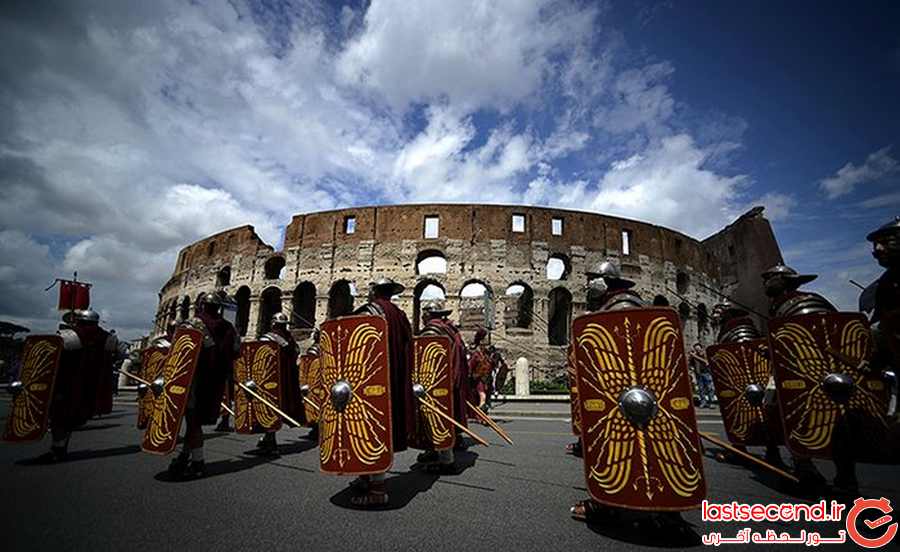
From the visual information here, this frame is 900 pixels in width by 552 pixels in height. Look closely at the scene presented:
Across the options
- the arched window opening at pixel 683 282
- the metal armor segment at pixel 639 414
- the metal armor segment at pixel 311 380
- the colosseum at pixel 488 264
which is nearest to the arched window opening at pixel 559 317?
the colosseum at pixel 488 264

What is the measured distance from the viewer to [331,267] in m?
21.8

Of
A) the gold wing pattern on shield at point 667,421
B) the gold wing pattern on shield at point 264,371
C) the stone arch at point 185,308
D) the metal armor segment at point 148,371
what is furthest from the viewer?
the stone arch at point 185,308

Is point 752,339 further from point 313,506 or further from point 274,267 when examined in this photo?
point 274,267

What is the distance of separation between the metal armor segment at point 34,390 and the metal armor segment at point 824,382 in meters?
7.04

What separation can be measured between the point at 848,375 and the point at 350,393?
143 inches

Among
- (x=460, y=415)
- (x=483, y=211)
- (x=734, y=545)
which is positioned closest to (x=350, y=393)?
(x=460, y=415)

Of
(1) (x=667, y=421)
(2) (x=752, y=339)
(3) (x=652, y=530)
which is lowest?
(3) (x=652, y=530)

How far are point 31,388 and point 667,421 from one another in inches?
242

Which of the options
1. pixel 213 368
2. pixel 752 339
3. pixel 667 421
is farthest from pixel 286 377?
pixel 752 339

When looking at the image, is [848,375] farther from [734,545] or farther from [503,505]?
[503,505]

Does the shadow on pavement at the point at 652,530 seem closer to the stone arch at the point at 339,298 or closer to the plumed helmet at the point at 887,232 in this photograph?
the plumed helmet at the point at 887,232

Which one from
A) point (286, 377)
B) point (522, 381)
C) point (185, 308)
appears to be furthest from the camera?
point (185, 308)

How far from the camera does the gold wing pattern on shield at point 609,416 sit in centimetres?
219

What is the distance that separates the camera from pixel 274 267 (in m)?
23.8
